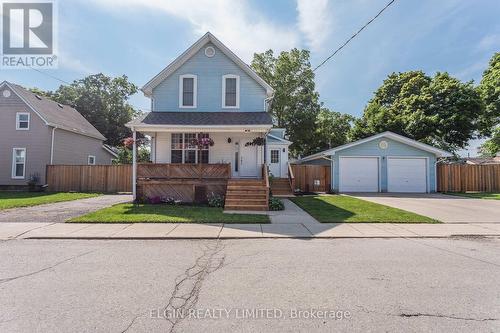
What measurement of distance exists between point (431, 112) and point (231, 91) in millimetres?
22091

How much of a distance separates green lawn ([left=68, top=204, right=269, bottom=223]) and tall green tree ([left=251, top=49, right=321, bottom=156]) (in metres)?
25.7

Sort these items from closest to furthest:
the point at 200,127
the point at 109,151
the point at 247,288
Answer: the point at 247,288, the point at 200,127, the point at 109,151

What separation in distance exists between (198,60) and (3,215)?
36.9 feet

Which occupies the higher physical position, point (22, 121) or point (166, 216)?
point (22, 121)

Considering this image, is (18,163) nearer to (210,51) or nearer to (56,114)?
(56,114)

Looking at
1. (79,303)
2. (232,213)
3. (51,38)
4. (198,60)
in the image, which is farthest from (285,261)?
(51,38)

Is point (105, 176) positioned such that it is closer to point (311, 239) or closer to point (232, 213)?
point (232, 213)

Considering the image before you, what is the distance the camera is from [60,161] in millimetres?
22078

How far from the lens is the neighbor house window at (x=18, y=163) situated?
20922 mm

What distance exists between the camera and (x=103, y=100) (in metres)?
37.9

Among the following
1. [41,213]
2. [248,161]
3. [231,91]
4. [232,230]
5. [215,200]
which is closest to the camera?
[232,230]

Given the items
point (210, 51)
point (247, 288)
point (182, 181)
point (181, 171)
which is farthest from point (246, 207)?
point (210, 51)

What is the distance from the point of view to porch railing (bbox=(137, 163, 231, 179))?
45.3 feet

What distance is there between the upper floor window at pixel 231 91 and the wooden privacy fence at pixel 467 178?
15945mm
